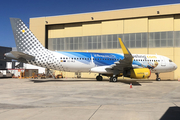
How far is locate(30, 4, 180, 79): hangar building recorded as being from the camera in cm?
3175

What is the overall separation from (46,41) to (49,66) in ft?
58.8

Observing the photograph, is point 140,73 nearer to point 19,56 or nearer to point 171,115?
point 171,115

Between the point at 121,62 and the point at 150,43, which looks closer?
the point at 121,62

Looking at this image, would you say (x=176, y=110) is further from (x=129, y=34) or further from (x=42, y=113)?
(x=129, y=34)

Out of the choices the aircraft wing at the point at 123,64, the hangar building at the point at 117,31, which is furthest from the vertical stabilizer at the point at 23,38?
the hangar building at the point at 117,31

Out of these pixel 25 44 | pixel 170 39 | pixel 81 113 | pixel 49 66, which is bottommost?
pixel 81 113

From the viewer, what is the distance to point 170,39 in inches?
1249

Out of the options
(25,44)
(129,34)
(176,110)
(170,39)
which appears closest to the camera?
(176,110)

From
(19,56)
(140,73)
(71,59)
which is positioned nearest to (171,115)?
(140,73)

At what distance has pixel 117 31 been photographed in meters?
34.5

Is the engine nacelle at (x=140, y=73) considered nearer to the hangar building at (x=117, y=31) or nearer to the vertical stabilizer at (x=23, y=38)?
the vertical stabilizer at (x=23, y=38)

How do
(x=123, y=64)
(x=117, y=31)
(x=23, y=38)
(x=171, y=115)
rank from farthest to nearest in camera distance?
(x=117, y=31), (x=23, y=38), (x=123, y=64), (x=171, y=115)

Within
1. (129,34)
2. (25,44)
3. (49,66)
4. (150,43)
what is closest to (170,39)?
(150,43)

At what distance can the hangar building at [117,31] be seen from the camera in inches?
1250
